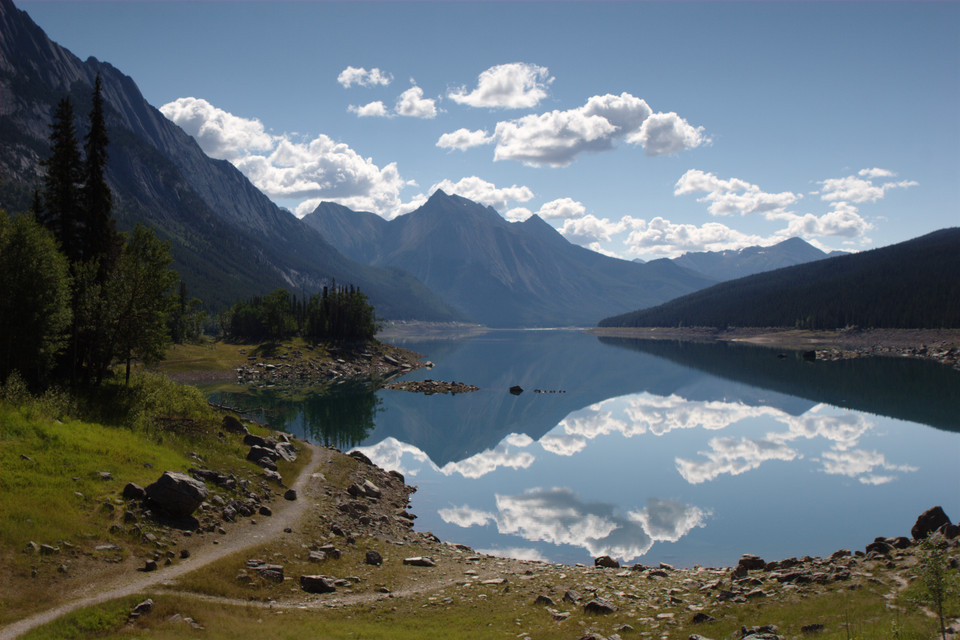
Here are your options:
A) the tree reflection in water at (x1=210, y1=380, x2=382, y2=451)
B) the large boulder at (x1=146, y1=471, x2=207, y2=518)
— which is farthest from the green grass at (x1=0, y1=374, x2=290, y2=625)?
the tree reflection in water at (x1=210, y1=380, x2=382, y2=451)

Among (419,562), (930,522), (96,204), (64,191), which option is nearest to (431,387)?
(96,204)

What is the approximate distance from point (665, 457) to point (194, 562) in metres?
46.8

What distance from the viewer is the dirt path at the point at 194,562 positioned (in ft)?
49.5

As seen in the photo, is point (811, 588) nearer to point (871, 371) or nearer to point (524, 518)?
point (524, 518)

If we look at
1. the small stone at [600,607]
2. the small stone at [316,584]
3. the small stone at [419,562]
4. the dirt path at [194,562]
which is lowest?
the small stone at [419,562]

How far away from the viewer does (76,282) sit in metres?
39.4

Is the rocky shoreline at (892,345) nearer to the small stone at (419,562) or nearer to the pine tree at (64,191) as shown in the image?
the small stone at (419,562)

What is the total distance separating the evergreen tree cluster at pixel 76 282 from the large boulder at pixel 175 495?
56.0 feet

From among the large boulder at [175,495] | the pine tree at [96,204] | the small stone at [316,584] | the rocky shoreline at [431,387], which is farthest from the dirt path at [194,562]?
the rocky shoreline at [431,387]

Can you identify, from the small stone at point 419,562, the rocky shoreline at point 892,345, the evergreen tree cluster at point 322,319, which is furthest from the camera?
the rocky shoreline at point 892,345

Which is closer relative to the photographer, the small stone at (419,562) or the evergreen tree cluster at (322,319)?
the small stone at (419,562)

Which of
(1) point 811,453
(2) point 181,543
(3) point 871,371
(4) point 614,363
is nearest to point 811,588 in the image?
(2) point 181,543

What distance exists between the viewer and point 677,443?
208 ft

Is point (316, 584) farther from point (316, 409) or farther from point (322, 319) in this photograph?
point (322, 319)
